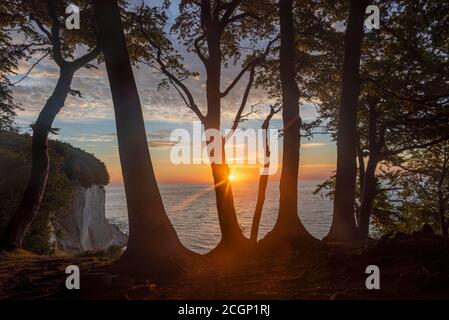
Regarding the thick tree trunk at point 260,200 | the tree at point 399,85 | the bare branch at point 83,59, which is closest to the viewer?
the tree at point 399,85

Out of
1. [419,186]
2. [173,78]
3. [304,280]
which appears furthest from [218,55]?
[419,186]

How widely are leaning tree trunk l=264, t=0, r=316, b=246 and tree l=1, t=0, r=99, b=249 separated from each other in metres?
8.00

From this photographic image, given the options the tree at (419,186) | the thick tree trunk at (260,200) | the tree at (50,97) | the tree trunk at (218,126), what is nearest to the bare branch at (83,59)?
the tree at (50,97)

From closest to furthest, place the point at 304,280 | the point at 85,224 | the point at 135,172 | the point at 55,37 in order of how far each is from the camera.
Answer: the point at 304,280 → the point at 135,172 → the point at 55,37 → the point at 85,224

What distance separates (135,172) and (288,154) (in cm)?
592

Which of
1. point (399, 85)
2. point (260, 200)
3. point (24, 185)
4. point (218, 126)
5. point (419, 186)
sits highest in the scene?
point (399, 85)

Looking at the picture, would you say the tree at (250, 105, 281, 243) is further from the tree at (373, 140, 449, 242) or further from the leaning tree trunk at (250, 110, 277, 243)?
the tree at (373, 140, 449, 242)

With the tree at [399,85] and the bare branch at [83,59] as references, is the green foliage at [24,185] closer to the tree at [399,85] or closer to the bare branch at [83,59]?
the bare branch at [83,59]

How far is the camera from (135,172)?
938 centimetres

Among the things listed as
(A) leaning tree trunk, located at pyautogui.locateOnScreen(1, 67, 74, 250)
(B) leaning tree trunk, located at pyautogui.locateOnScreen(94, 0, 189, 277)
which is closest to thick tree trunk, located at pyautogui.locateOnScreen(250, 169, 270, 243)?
(B) leaning tree trunk, located at pyautogui.locateOnScreen(94, 0, 189, 277)

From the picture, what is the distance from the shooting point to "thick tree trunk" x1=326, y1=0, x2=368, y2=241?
12.8 m

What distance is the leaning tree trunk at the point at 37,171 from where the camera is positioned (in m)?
13.3

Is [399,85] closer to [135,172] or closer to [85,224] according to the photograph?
[135,172]

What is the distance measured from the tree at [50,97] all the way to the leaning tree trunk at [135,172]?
19.6 feet
